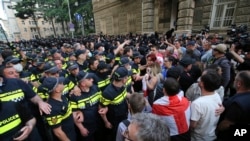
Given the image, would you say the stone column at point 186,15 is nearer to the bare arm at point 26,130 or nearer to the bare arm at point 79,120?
the bare arm at point 79,120

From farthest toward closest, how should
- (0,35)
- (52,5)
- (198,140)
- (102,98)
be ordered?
(52,5), (0,35), (102,98), (198,140)

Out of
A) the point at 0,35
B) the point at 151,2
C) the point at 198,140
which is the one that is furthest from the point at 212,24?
the point at 0,35

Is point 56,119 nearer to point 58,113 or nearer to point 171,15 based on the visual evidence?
point 58,113

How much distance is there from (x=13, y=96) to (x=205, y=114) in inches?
100

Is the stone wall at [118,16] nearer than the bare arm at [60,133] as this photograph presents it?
No

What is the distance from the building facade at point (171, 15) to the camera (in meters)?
8.72

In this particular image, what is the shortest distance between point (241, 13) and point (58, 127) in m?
9.94

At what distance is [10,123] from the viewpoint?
71.9 inches

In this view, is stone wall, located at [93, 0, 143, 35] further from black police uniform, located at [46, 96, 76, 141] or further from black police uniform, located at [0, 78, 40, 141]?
black police uniform, located at [0, 78, 40, 141]

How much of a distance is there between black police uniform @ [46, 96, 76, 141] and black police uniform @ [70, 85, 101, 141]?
14 centimetres

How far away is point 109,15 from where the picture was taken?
20297 mm

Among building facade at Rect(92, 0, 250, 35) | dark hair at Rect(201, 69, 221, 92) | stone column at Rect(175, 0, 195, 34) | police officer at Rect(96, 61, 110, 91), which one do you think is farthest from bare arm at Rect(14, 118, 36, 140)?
stone column at Rect(175, 0, 195, 34)

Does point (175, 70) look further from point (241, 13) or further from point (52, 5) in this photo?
point (52, 5)

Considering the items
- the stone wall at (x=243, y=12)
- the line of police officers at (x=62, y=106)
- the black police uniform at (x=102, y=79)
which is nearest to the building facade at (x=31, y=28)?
the stone wall at (x=243, y=12)
